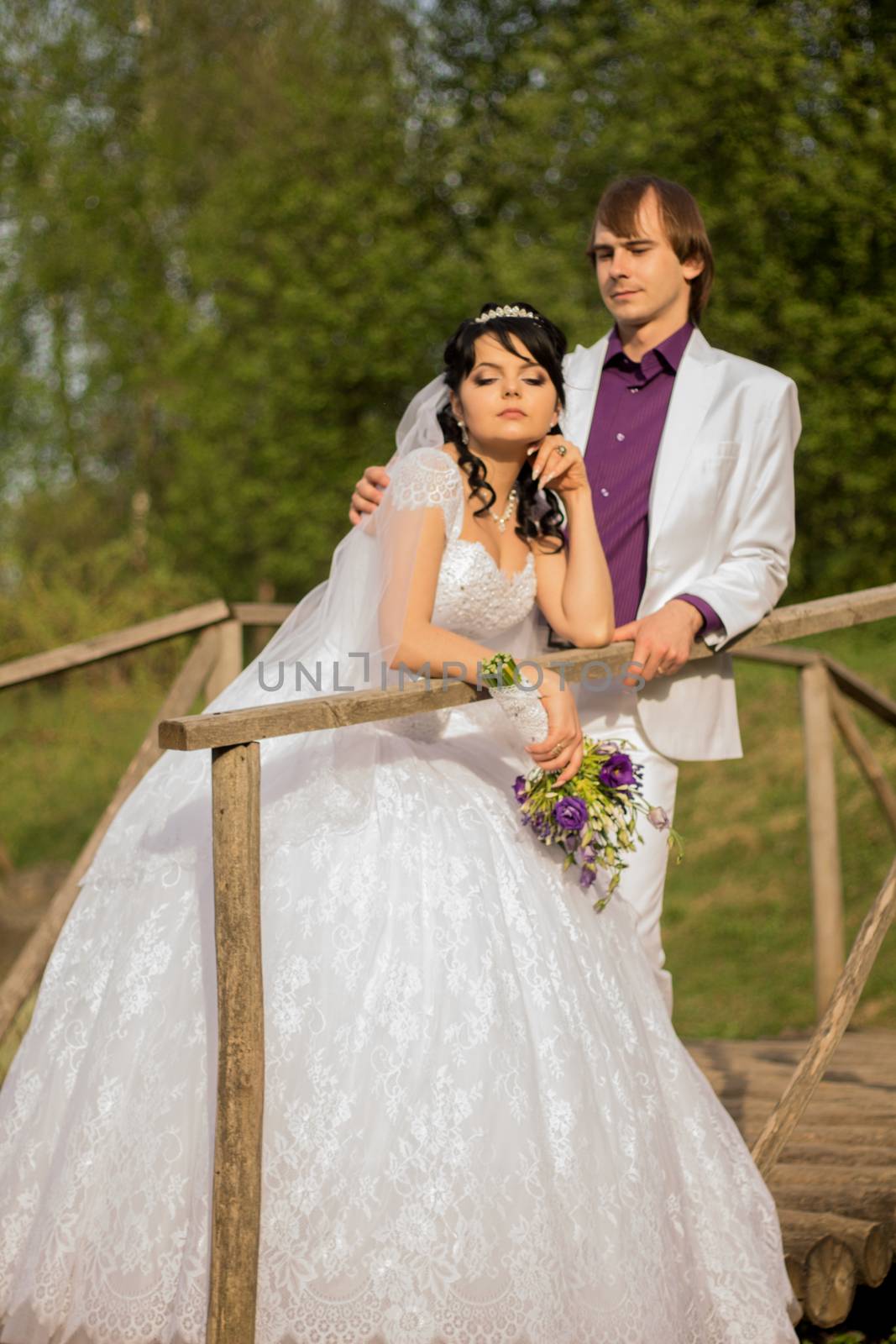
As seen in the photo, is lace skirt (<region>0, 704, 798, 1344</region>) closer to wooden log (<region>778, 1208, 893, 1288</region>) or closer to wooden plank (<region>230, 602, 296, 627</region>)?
wooden log (<region>778, 1208, 893, 1288</region>)

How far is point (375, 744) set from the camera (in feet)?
9.85

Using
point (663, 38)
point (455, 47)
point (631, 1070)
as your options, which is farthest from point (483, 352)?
point (455, 47)

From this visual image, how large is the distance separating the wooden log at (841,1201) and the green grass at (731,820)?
4244 mm

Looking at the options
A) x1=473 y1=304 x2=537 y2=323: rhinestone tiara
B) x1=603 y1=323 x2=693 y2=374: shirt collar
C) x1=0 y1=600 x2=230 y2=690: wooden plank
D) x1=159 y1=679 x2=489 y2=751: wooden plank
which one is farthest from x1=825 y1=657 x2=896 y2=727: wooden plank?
x1=159 y1=679 x2=489 y2=751: wooden plank

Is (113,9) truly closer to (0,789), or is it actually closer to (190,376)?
(190,376)

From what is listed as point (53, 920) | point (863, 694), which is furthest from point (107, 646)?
point (863, 694)

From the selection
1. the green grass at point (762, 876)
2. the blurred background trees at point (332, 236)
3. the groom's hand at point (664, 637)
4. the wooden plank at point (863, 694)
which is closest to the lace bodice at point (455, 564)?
the groom's hand at point (664, 637)

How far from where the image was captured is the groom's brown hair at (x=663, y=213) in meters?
3.45

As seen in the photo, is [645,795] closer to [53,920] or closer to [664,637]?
[664,637]

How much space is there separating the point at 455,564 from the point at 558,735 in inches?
17.7

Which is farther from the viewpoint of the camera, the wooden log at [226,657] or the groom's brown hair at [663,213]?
the wooden log at [226,657]

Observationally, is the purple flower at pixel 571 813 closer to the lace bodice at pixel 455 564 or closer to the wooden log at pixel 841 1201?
the lace bodice at pixel 455 564

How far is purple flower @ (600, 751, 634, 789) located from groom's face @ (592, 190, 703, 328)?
1129 millimetres

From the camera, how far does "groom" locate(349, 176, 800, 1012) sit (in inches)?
136
